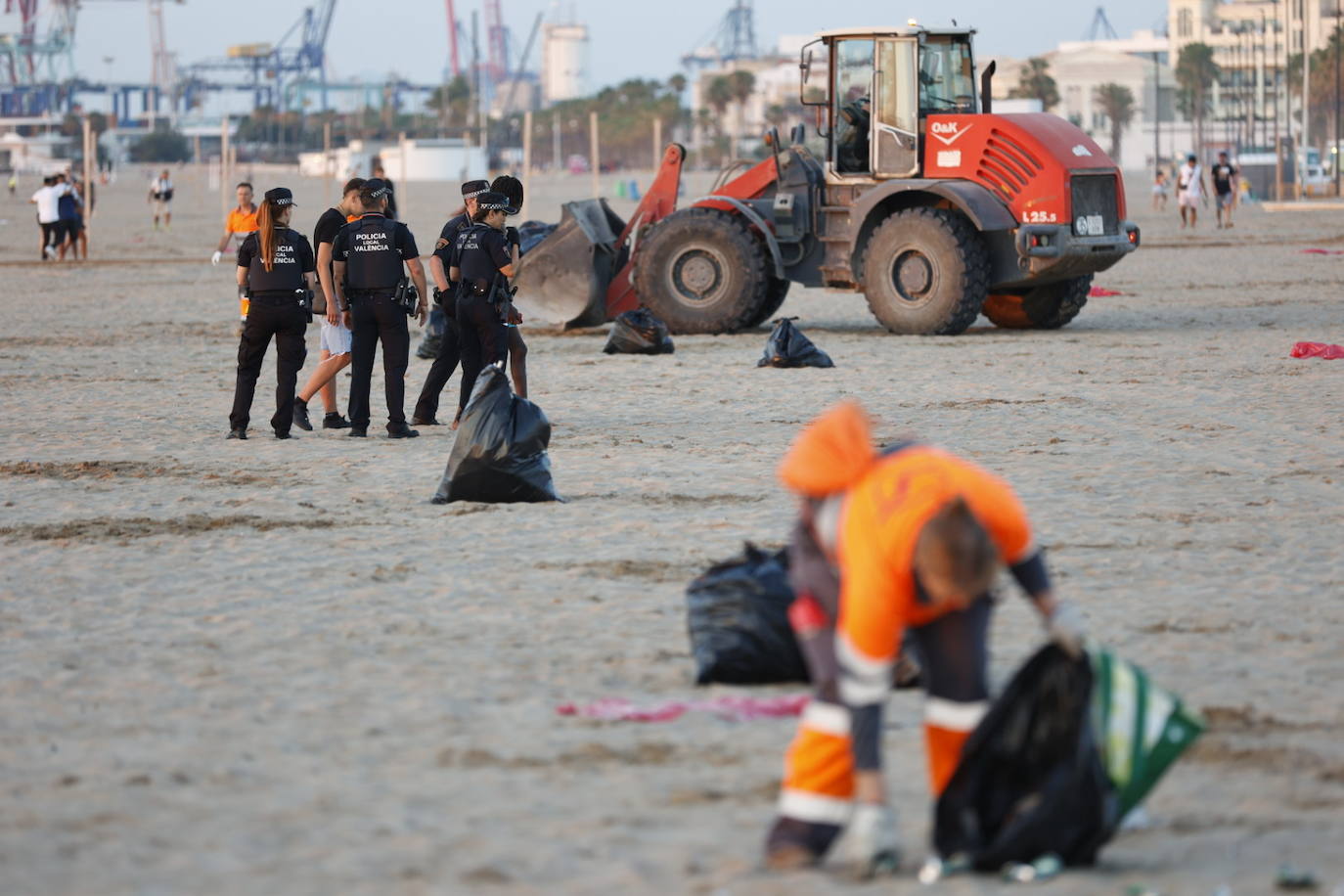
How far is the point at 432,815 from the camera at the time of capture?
16.5ft

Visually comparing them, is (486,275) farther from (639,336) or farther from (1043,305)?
(1043,305)

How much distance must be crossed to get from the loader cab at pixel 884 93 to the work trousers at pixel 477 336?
291 inches

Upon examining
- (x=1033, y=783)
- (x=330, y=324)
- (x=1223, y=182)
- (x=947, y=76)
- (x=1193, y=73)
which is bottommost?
(x=1033, y=783)

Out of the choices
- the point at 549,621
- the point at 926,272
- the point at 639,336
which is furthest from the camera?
the point at 926,272

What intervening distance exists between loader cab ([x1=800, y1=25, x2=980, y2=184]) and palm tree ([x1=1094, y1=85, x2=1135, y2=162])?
126 meters

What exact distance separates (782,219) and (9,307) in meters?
10.5

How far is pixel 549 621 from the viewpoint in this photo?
7.32 meters

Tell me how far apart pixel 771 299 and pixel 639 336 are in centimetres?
297

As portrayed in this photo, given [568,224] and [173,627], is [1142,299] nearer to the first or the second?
[568,224]

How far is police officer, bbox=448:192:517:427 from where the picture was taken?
1219 centimetres

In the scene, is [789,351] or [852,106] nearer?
[789,351]

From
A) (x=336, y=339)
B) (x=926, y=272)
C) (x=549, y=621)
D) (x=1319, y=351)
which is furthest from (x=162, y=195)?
(x=549, y=621)

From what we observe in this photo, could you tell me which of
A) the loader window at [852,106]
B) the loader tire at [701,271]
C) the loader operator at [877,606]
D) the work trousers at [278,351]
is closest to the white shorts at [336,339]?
the work trousers at [278,351]

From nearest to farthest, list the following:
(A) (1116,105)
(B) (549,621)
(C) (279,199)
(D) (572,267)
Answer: (B) (549,621), (C) (279,199), (D) (572,267), (A) (1116,105)
